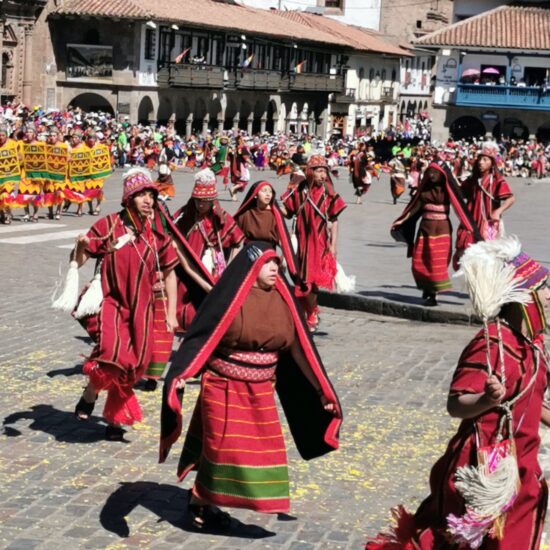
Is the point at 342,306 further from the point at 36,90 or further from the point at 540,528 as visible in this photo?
the point at 36,90

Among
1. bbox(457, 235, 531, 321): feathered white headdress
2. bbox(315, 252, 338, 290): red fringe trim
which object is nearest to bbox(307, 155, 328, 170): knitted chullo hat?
bbox(315, 252, 338, 290): red fringe trim

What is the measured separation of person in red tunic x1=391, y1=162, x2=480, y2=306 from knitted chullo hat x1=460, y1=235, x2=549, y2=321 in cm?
886

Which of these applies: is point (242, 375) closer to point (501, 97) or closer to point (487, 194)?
point (487, 194)

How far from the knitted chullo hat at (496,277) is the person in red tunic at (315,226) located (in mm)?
7568

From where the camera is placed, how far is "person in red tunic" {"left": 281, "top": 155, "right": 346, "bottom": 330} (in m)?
12.6

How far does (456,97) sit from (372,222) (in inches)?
1634

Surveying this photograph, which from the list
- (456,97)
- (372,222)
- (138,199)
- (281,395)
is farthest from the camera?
(456,97)

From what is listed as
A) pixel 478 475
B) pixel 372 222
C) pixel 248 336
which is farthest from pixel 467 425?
pixel 372 222

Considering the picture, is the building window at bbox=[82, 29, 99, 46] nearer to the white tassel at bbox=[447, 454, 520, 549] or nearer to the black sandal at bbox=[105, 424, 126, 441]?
the black sandal at bbox=[105, 424, 126, 441]

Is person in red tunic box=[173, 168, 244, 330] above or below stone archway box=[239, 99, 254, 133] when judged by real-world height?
above

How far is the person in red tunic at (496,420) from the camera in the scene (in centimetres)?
484

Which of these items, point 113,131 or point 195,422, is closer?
point 195,422

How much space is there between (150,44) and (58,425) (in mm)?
47132

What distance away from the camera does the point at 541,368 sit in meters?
5.05
